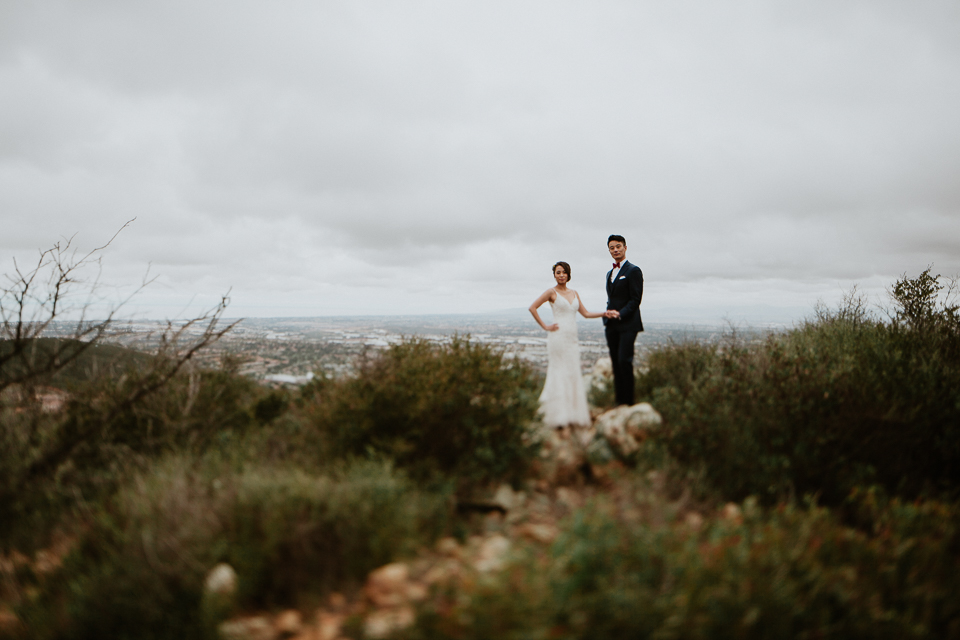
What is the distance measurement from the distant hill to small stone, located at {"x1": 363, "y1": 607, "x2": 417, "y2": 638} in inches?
179

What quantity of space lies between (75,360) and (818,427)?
27.8ft

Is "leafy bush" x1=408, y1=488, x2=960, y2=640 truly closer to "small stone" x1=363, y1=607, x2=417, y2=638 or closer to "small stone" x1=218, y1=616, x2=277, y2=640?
"small stone" x1=363, y1=607, x2=417, y2=638

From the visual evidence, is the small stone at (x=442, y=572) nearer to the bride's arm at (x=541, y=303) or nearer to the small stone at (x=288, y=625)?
the small stone at (x=288, y=625)

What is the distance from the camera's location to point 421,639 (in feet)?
6.23

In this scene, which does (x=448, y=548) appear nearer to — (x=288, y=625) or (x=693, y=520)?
(x=288, y=625)

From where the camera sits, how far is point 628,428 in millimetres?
5125

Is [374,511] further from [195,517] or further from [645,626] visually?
[645,626]

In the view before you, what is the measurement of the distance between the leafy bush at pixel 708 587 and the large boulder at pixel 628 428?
1.94 metres

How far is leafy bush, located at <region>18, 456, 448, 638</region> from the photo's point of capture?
256 cm

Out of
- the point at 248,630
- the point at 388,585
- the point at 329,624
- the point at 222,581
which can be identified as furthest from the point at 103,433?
the point at 388,585

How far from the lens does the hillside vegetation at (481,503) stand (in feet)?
7.08

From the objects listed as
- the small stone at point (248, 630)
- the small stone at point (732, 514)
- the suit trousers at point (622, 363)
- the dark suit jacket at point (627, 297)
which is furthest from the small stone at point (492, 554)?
the dark suit jacket at point (627, 297)

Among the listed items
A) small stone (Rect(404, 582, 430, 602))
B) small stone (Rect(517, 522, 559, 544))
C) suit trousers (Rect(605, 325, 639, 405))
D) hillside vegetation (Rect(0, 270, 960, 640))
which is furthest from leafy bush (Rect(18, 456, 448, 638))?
suit trousers (Rect(605, 325, 639, 405))

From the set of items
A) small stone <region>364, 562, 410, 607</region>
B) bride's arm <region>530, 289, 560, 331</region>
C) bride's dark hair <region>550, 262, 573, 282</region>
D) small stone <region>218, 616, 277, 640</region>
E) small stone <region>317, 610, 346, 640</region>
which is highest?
bride's dark hair <region>550, 262, 573, 282</region>
